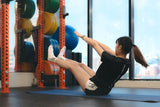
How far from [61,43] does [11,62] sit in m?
1.18

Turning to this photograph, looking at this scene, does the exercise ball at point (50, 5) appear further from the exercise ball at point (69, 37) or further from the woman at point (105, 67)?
the woman at point (105, 67)

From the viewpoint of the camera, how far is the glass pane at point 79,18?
544cm

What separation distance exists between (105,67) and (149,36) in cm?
244

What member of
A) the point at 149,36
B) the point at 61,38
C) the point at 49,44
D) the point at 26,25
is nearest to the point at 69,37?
the point at 49,44

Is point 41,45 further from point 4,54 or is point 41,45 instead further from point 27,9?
point 4,54

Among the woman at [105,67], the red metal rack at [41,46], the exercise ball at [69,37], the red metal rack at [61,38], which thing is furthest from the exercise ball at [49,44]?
the woman at [105,67]

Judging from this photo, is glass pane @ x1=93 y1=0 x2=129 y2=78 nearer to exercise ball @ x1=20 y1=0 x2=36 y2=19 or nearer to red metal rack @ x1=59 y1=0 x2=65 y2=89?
red metal rack @ x1=59 y1=0 x2=65 y2=89

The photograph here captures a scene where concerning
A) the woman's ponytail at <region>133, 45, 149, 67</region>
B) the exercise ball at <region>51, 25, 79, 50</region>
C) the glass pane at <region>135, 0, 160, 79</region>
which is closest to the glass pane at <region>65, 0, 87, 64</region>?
the exercise ball at <region>51, 25, 79, 50</region>

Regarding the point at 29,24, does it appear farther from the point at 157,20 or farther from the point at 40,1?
the point at 157,20

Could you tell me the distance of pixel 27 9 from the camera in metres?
4.57

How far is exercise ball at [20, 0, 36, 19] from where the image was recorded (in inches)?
179

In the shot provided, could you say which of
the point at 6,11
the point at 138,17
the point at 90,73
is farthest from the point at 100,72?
the point at 138,17

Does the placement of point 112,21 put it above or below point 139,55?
above

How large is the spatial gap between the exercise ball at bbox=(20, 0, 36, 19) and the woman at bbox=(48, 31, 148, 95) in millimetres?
2352
